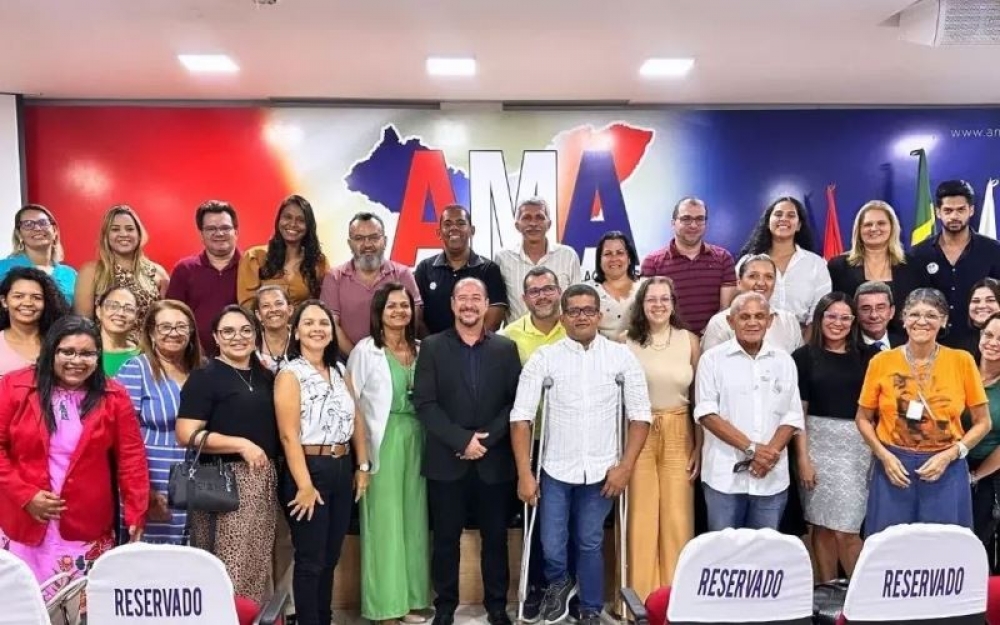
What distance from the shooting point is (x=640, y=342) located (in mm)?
3707

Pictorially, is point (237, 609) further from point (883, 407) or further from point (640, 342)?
point (883, 407)

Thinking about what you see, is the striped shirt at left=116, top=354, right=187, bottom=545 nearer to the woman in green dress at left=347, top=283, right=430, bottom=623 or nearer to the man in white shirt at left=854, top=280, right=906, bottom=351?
the woman in green dress at left=347, top=283, right=430, bottom=623

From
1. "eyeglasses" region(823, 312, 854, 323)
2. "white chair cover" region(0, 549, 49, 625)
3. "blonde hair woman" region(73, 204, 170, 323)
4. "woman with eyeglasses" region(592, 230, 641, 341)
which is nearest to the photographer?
"white chair cover" region(0, 549, 49, 625)

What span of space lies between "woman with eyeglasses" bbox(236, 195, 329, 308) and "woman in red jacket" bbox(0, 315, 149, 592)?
111 cm

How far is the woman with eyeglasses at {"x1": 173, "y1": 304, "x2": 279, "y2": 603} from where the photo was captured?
300 cm

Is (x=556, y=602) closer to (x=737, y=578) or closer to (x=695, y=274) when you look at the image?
(x=737, y=578)

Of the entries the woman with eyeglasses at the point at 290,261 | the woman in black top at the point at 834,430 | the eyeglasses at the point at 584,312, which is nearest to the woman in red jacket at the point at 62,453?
the woman with eyeglasses at the point at 290,261

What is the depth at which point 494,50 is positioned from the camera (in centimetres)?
524

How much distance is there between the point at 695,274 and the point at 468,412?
5.01ft

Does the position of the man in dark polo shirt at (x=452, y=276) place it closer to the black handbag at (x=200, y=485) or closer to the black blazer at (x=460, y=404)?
the black blazer at (x=460, y=404)

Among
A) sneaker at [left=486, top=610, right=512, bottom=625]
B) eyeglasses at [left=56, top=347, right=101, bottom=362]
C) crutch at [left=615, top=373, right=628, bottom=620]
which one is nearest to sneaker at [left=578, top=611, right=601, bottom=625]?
crutch at [left=615, top=373, right=628, bottom=620]

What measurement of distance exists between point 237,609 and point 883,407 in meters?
2.72

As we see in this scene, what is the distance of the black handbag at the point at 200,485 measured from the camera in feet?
9.52

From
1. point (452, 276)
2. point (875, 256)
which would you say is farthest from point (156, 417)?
point (875, 256)
